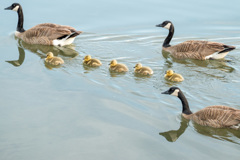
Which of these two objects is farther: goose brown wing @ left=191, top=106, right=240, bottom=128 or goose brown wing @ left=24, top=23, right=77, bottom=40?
goose brown wing @ left=24, top=23, right=77, bottom=40

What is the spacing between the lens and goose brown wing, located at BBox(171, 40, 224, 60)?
1295cm

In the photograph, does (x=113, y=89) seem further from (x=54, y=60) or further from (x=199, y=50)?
(x=199, y=50)

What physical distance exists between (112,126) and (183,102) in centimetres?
153

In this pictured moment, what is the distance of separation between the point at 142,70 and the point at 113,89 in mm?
1055

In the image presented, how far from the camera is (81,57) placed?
12.9 m

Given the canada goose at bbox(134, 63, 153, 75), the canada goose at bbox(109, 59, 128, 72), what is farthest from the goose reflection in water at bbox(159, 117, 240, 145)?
the canada goose at bbox(109, 59, 128, 72)

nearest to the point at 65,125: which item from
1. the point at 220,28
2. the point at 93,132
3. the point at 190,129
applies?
the point at 93,132

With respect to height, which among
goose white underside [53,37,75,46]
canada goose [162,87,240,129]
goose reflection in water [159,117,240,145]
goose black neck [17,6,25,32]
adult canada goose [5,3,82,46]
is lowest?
goose reflection in water [159,117,240,145]

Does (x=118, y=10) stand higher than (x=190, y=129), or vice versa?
(x=118, y=10)

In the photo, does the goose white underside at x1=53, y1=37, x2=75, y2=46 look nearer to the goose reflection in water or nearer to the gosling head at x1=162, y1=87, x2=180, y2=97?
the gosling head at x1=162, y1=87, x2=180, y2=97

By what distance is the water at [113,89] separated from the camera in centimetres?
831

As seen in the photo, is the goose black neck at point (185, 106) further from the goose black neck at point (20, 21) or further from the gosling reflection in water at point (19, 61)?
the goose black neck at point (20, 21)

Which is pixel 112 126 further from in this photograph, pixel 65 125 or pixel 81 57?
pixel 81 57

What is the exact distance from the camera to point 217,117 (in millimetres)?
8938
